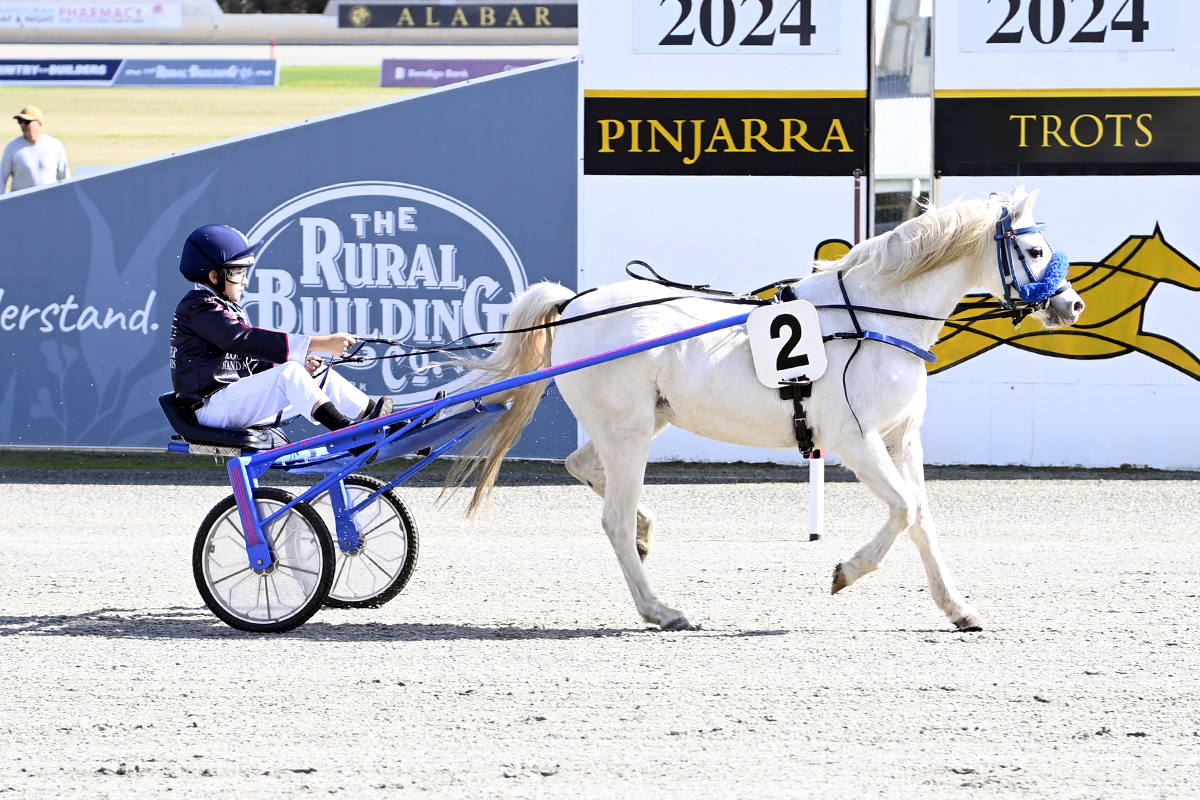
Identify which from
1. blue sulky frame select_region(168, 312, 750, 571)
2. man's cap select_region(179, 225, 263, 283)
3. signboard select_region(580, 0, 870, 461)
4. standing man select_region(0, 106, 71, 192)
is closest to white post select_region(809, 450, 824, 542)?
blue sulky frame select_region(168, 312, 750, 571)

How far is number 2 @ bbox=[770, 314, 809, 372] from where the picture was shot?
5.42 m

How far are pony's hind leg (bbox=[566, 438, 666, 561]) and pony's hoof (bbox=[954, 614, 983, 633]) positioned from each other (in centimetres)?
135

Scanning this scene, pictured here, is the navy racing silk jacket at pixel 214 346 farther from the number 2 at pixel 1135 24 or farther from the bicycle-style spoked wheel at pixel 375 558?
the number 2 at pixel 1135 24

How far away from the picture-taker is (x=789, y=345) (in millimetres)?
5426

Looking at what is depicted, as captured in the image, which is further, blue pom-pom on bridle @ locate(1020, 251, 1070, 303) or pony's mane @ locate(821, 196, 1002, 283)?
pony's mane @ locate(821, 196, 1002, 283)

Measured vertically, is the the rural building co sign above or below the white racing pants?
above

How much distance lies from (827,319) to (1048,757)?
83.8 inches

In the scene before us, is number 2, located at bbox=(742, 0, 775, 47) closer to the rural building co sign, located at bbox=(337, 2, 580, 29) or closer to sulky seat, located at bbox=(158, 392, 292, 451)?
sulky seat, located at bbox=(158, 392, 292, 451)

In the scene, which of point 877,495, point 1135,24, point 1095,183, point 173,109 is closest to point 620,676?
point 877,495

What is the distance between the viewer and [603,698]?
14.9 feet

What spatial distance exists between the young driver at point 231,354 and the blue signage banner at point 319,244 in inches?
174

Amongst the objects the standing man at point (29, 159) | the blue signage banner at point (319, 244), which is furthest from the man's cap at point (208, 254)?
the standing man at point (29, 159)

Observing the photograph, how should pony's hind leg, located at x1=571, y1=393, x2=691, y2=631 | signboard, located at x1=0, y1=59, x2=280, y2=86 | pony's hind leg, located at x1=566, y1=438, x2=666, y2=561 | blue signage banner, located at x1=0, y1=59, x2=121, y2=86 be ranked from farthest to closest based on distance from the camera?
signboard, located at x1=0, y1=59, x2=280, y2=86 → blue signage banner, located at x1=0, y1=59, x2=121, y2=86 → pony's hind leg, located at x1=566, y1=438, x2=666, y2=561 → pony's hind leg, located at x1=571, y1=393, x2=691, y2=631

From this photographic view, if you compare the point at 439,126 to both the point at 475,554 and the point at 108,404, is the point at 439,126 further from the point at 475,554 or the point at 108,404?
the point at 475,554
